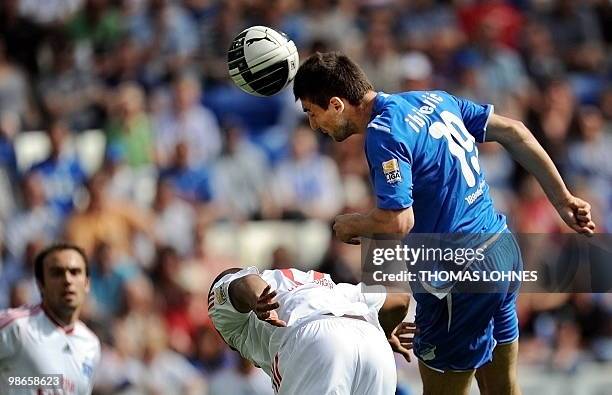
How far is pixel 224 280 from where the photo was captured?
6602 millimetres

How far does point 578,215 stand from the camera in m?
7.28

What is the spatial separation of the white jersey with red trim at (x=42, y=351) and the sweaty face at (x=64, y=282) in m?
0.12

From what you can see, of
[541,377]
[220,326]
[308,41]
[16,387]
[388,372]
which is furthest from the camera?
[308,41]

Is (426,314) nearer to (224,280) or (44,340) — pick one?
(224,280)

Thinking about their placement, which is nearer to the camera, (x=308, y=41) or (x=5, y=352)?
(x=5, y=352)

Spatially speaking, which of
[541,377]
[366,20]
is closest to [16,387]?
[541,377]

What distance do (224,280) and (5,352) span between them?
224 cm

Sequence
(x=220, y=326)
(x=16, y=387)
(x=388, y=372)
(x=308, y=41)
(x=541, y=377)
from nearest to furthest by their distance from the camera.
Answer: (x=388, y=372), (x=220, y=326), (x=16, y=387), (x=541, y=377), (x=308, y=41)

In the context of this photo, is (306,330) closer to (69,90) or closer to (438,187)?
(438,187)

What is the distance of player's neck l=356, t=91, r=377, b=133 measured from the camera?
689cm

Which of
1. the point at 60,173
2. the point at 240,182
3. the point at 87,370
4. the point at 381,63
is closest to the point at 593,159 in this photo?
the point at 381,63

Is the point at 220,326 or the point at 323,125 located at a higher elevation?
the point at 323,125

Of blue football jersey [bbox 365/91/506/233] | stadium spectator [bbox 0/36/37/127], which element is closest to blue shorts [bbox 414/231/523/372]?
blue football jersey [bbox 365/91/506/233]

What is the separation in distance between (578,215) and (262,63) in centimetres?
215
